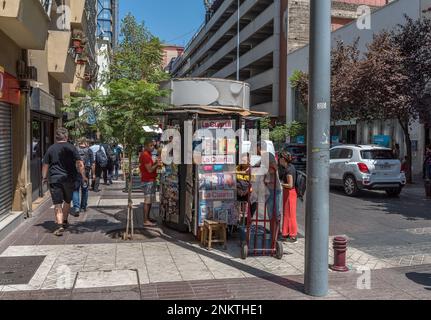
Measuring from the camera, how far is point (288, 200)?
28.9 ft

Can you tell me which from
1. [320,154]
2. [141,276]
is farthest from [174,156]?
[320,154]

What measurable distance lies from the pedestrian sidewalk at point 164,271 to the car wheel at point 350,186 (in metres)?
8.18

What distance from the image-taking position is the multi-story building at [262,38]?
42.0 meters

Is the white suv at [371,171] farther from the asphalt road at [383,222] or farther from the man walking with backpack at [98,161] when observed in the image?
the man walking with backpack at [98,161]

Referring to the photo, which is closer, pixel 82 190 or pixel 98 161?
pixel 82 190

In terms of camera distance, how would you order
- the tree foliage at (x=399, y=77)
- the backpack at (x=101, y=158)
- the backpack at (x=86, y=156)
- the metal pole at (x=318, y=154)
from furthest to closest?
1. the tree foliage at (x=399, y=77)
2. the backpack at (x=101, y=158)
3. the backpack at (x=86, y=156)
4. the metal pole at (x=318, y=154)

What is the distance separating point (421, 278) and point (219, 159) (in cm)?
370

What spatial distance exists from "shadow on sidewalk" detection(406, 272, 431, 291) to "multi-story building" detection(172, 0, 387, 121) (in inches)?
1415

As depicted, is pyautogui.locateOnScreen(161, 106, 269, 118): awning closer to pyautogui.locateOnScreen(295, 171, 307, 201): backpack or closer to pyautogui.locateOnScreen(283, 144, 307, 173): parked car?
pyautogui.locateOnScreen(295, 171, 307, 201): backpack

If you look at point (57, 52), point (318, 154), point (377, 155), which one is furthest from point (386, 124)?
point (318, 154)

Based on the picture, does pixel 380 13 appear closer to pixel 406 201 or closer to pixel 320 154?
pixel 406 201

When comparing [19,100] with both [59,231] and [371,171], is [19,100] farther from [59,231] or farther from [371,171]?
[371,171]

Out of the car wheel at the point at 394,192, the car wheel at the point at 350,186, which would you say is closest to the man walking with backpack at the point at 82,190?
the car wheel at the point at 350,186

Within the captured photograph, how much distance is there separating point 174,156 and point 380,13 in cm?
2172
